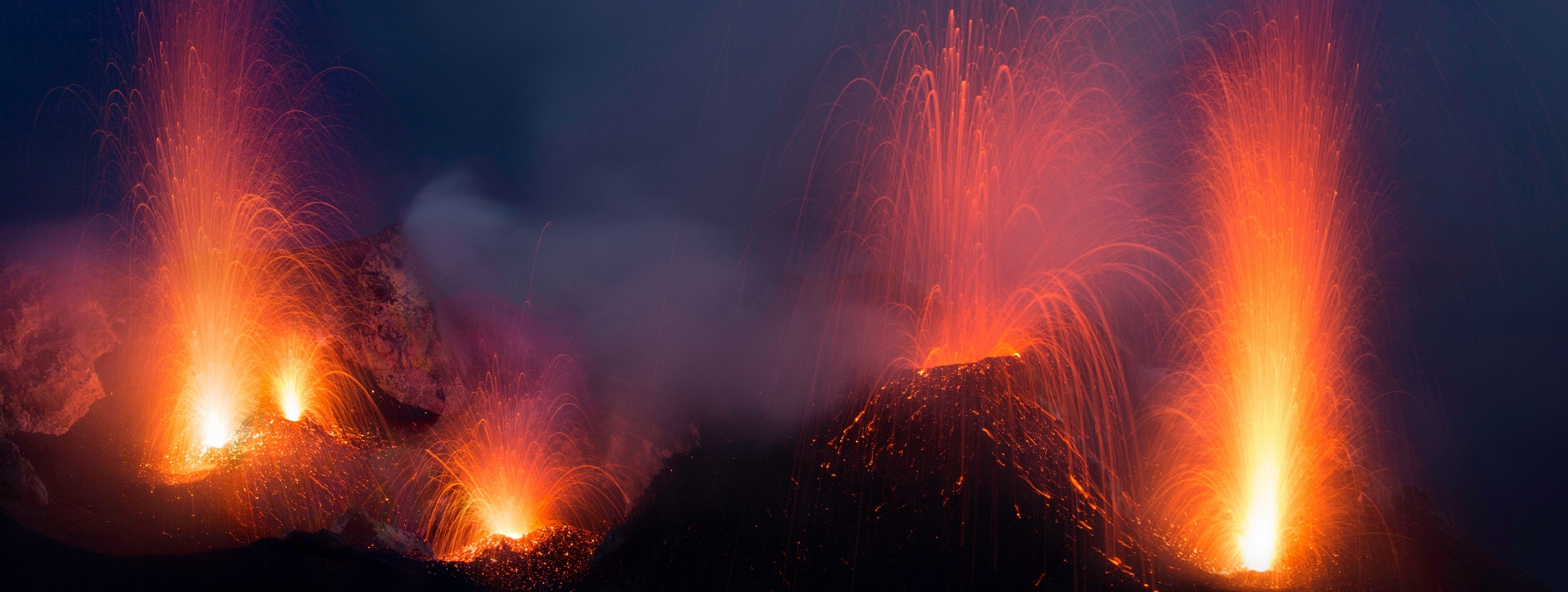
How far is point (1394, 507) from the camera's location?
14367mm

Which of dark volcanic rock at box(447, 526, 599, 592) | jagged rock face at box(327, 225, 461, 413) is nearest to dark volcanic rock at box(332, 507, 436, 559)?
dark volcanic rock at box(447, 526, 599, 592)

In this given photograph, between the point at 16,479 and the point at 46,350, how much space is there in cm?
398

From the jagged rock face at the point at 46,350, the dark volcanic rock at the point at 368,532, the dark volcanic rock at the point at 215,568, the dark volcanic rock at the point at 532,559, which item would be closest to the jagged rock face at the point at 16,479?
the jagged rock face at the point at 46,350

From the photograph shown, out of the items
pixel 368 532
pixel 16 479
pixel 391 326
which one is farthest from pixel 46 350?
pixel 368 532

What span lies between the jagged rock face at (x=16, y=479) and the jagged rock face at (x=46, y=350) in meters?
2.29

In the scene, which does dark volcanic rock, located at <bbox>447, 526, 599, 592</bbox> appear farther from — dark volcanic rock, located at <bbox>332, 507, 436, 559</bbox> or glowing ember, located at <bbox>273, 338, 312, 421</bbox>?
glowing ember, located at <bbox>273, 338, 312, 421</bbox>

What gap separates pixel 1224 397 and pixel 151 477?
19.9 m

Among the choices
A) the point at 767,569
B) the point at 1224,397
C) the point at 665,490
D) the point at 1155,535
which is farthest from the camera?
the point at 1224,397

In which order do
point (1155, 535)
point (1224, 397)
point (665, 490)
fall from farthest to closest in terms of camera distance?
point (1224, 397), point (665, 490), point (1155, 535)

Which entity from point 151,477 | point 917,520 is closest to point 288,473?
point 151,477

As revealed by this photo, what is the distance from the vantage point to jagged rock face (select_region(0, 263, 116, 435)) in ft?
35.6

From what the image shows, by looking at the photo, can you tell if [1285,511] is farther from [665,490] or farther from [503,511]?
[503,511]

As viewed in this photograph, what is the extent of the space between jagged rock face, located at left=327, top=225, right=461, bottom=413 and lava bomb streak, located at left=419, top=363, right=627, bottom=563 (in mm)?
1235

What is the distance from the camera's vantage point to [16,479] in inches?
349
